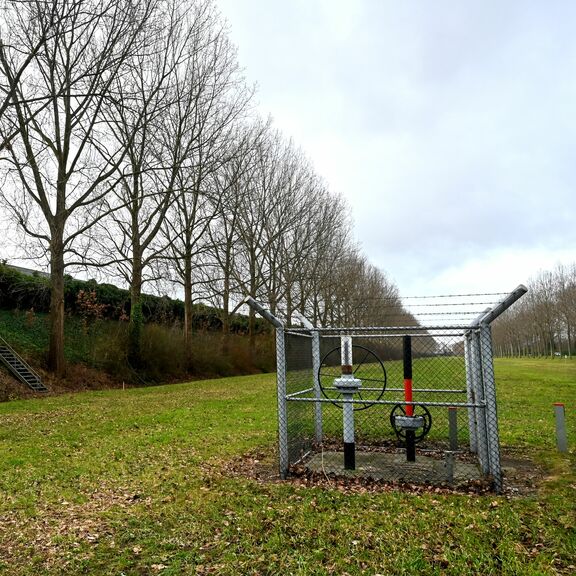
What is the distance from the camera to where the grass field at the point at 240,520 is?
11.4ft

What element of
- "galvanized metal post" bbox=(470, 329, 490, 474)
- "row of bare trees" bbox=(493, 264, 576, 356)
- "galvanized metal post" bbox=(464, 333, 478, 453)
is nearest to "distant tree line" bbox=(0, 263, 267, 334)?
"galvanized metal post" bbox=(464, 333, 478, 453)

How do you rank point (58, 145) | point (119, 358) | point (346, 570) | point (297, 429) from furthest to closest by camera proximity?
point (119, 358)
point (58, 145)
point (297, 429)
point (346, 570)

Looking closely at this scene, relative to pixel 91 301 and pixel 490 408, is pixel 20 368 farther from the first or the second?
pixel 490 408

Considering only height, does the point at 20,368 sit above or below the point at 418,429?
above

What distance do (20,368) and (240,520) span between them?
16.4 meters

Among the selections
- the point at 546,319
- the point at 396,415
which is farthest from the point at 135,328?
the point at 546,319

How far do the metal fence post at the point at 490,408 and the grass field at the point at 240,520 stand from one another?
330 millimetres

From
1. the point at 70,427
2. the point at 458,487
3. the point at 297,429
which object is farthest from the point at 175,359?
the point at 458,487

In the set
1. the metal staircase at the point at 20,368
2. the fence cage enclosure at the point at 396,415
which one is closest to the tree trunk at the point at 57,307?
the metal staircase at the point at 20,368

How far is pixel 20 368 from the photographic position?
17.8 metres

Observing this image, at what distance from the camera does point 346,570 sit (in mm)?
3340

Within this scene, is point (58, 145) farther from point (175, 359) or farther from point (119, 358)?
point (175, 359)

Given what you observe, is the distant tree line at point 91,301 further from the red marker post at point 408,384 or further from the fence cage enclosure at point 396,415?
the red marker post at point 408,384

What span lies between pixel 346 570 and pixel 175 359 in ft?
77.6
